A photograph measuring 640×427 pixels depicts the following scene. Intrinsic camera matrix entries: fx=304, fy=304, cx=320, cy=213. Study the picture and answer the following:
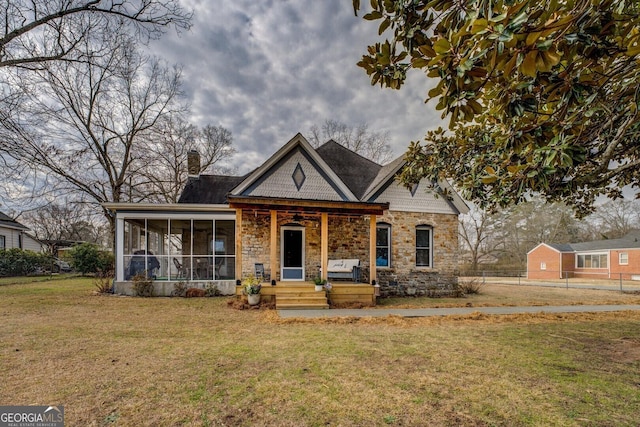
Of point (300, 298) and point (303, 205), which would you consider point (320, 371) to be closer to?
point (300, 298)

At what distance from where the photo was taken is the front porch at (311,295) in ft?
30.2

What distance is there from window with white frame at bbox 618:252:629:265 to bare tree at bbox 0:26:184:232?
124ft

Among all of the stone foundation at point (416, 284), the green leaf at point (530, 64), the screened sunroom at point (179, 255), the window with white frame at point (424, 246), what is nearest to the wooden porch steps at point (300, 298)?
the screened sunroom at point (179, 255)

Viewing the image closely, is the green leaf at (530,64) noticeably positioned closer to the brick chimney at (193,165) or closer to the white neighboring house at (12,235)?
the brick chimney at (193,165)

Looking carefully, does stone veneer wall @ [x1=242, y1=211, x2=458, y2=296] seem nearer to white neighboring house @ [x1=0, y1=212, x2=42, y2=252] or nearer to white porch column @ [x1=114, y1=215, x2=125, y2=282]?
white porch column @ [x1=114, y1=215, x2=125, y2=282]

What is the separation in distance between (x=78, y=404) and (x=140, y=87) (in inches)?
848

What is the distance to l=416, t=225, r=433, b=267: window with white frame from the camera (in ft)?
42.8

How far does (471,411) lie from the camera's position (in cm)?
321

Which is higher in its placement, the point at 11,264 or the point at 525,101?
the point at 525,101

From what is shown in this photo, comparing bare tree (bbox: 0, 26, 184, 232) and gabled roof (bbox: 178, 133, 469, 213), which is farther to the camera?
bare tree (bbox: 0, 26, 184, 232)

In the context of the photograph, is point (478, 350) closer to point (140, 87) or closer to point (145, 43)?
point (145, 43)

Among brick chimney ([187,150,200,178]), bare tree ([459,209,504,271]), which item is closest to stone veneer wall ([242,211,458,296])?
brick chimney ([187,150,200,178])

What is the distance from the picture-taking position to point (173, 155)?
24781mm

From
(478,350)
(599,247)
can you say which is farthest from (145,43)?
(599,247)
